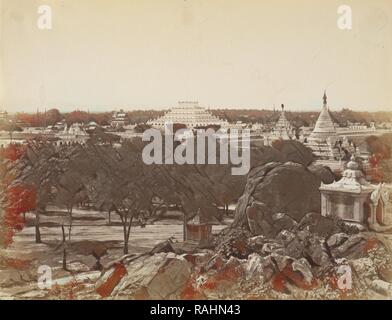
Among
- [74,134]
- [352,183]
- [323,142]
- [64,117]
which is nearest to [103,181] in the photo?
[74,134]

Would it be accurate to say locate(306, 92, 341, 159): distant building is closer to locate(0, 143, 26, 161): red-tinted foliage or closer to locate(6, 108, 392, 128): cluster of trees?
locate(6, 108, 392, 128): cluster of trees

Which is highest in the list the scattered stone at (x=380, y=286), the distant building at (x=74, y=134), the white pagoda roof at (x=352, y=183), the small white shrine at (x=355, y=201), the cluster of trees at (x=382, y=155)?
the distant building at (x=74, y=134)

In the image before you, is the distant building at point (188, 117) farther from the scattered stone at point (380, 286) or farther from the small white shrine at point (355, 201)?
the scattered stone at point (380, 286)

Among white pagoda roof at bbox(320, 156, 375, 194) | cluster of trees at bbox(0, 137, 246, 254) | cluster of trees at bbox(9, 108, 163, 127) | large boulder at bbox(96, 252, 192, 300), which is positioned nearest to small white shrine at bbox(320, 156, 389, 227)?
white pagoda roof at bbox(320, 156, 375, 194)

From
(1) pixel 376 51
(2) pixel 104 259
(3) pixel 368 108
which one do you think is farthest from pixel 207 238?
(1) pixel 376 51

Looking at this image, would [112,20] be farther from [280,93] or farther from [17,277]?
[17,277]

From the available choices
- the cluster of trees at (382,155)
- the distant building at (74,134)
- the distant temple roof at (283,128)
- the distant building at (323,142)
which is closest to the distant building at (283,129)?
the distant temple roof at (283,128)
